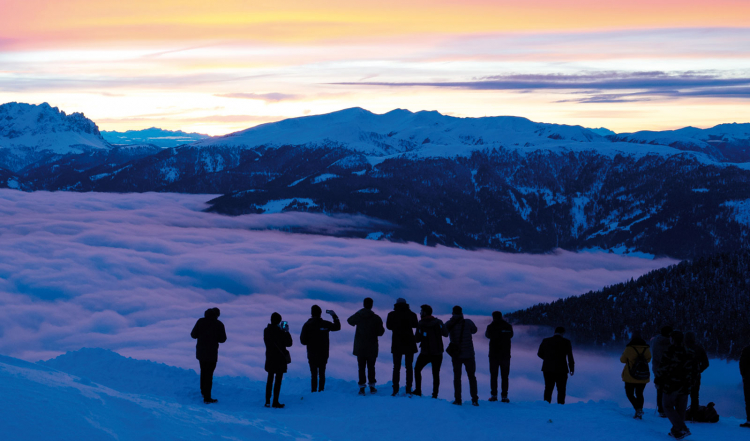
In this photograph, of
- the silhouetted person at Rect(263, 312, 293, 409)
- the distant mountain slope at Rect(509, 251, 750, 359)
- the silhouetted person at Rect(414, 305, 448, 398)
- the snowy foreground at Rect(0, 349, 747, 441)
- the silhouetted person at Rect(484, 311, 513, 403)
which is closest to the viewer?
the snowy foreground at Rect(0, 349, 747, 441)

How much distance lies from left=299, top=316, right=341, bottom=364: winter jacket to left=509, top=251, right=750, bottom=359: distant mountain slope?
94487 millimetres

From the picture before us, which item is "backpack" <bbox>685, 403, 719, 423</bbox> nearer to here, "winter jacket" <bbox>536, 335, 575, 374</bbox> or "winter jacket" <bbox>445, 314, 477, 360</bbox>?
"winter jacket" <bbox>536, 335, 575, 374</bbox>

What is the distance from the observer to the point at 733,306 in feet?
346

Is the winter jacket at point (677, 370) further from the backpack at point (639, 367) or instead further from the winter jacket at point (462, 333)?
the winter jacket at point (462, 333)

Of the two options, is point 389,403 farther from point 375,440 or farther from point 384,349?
point 384,349

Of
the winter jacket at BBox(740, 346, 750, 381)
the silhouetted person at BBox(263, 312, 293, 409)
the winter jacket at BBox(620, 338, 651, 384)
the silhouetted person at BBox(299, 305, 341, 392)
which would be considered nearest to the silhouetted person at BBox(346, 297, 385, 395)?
the silhouetted person at BBox(299, 305, 341, 392)

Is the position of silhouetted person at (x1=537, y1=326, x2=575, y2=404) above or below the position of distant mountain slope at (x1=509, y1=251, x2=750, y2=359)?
above

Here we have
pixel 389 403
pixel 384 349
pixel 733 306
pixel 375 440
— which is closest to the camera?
pixel 375 440

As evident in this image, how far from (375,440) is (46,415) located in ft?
19.5

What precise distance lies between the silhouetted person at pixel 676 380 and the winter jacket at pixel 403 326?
563 cm

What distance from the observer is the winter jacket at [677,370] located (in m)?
13.0

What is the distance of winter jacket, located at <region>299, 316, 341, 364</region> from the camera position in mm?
16078

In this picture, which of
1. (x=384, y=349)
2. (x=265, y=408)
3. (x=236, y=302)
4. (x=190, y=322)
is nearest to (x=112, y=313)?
(x=190, y=322)

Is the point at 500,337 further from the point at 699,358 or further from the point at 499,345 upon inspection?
the point at 699,358
